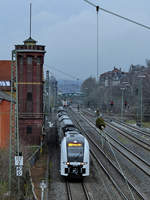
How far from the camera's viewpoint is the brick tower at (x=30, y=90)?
3831 cm

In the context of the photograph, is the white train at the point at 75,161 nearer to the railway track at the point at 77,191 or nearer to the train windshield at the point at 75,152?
the train windshield at the point at 75,152

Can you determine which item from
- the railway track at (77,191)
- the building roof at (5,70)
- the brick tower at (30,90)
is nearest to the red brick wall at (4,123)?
the brick tower at (30,90)

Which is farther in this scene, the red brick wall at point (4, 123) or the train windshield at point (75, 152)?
the red brick wall at point (4, 123)

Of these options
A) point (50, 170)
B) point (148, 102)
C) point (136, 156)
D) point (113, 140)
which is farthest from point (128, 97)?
point (50, 170)

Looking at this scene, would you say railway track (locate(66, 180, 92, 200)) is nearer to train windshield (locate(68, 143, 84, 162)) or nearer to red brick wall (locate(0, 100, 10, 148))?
train windshield (locate(68, 143, 84, 162))

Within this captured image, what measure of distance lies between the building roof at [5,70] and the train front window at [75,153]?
25.9 metres

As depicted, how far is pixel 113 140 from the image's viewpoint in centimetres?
3694

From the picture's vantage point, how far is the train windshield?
1973 cm

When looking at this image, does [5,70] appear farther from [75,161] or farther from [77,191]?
[77,191]

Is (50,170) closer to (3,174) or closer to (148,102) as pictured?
(3,174)

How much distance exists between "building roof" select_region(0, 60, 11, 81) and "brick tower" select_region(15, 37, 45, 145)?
5.81m

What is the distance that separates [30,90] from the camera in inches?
1537

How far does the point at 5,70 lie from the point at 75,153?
2814 cm

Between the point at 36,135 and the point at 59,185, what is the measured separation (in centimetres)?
1969
